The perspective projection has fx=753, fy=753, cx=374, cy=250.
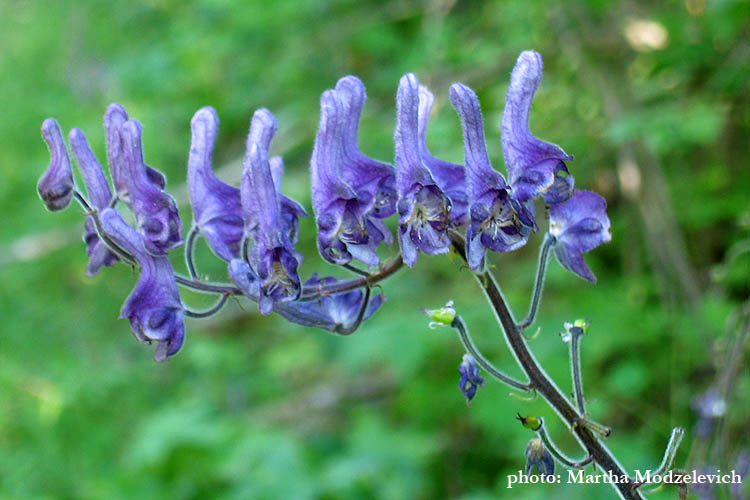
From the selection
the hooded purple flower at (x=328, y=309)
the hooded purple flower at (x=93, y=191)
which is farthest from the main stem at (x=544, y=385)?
the hooded purple flower at (x=93, y=191)

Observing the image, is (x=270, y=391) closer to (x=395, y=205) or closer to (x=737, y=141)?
A: (x=737, y=141)

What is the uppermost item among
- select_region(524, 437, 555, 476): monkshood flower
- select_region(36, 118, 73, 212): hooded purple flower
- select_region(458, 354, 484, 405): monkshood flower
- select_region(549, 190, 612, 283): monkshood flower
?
select_region(36, 118, 73, 212): hooded purple flower

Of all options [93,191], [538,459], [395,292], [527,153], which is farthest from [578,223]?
[395,292]

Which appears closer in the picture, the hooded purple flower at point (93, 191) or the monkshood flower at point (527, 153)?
the monkshood flower at point (527, 153)

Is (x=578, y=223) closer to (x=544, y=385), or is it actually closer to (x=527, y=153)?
(x=527, y=153)

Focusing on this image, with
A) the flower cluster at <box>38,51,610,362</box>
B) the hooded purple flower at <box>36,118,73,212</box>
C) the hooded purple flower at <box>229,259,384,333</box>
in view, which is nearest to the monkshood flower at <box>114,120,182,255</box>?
the flower cluster at <box>38,51,610,362</box>

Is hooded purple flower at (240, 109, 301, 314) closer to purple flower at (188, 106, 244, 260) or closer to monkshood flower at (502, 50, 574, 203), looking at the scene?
purple flower at (188, 106, 244, 260)

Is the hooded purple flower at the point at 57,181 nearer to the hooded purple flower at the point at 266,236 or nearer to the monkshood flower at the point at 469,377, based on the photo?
the hooded purple flower at the point at 266,236

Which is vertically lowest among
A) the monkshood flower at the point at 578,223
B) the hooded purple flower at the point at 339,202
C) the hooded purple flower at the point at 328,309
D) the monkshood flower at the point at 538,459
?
the monkshood flower at the point at 538,459
